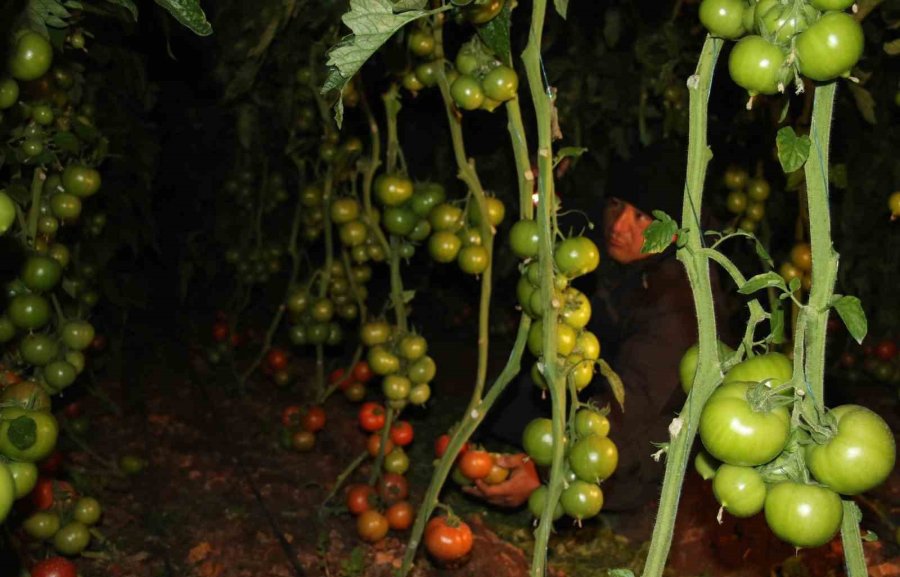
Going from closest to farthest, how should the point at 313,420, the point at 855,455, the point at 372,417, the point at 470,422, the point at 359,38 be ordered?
1. the point at 855,455
2. the point at 359,38
3. the point at 470,422
4. the point at 372,417
5. the point at 313,420

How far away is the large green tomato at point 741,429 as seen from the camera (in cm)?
75

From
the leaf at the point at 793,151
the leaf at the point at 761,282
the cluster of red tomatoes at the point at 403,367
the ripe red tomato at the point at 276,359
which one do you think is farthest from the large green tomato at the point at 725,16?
the ripe red tomato at the point at 276,359

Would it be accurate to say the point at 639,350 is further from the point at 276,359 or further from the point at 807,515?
the point at 807,515

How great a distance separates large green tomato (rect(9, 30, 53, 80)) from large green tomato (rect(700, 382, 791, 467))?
1231mm

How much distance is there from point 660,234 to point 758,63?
0.19m

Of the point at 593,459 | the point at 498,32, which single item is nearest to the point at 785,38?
the point at 498,32

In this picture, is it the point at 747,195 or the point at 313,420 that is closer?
the point at 747,195

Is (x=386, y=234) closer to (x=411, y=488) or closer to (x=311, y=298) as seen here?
(x=311, y=298)

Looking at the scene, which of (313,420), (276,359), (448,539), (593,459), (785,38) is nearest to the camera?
(785,38)

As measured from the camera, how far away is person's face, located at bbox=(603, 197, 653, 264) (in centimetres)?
283

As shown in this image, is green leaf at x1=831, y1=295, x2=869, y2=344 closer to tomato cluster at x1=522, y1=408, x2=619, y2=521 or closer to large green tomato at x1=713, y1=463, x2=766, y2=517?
large green tomato at x1=713, y1=463, x2=766, y2=517

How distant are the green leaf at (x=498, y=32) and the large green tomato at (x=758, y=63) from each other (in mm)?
725

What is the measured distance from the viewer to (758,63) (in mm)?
839

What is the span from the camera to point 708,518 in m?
2.68
